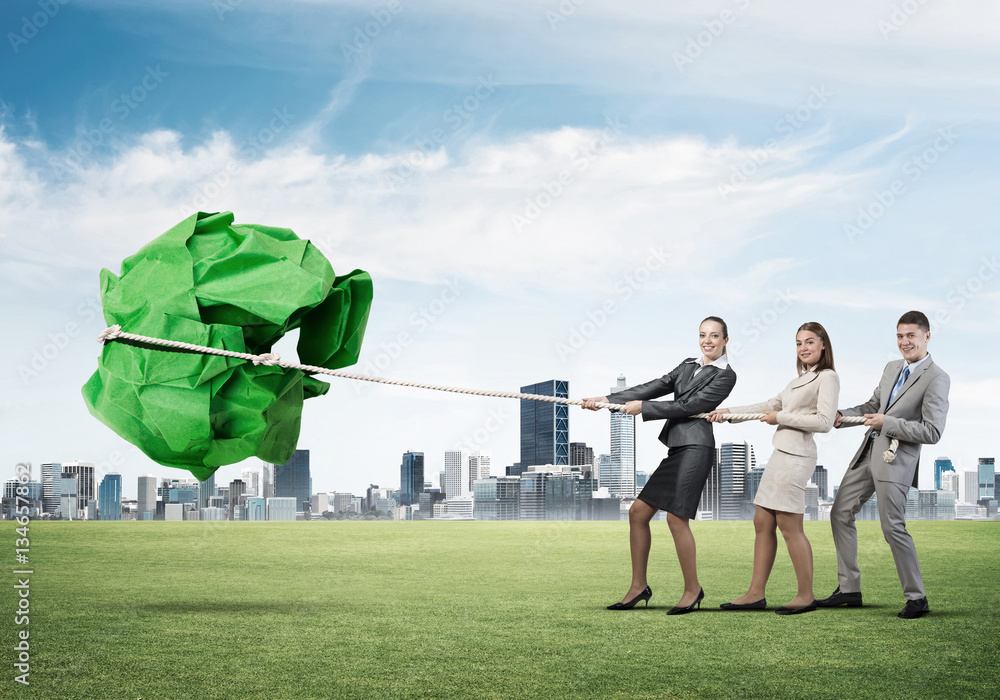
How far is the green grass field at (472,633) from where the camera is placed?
372 centimetres

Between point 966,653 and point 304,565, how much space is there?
6322 mm

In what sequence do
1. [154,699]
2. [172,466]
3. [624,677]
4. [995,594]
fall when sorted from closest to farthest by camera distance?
[154,699], [624,677], [172,466], [995,594]

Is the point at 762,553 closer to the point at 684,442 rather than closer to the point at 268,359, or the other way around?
the point at 684,442

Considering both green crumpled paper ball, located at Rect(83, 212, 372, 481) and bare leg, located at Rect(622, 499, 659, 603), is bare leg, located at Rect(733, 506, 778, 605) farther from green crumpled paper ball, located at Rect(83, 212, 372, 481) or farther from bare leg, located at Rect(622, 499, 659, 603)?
green crumpled paper ball, located at Rect(83, 212, 372, 481)

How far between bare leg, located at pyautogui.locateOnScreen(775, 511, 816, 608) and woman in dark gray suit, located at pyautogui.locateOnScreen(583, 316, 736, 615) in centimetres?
62

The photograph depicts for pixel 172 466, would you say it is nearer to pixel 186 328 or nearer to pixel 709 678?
pixel 186 328

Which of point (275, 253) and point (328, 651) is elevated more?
point (275, 253)

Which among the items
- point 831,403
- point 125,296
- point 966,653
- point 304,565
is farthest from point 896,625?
point 304,565

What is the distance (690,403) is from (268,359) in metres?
2.58

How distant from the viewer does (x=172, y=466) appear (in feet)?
15.2

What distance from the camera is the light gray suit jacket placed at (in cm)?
545

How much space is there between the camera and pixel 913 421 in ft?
18.1

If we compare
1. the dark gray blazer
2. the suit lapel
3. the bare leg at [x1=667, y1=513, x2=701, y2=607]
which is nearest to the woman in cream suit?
the dark gray blazer

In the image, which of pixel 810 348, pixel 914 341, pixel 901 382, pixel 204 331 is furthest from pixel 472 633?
pixel 914 341
